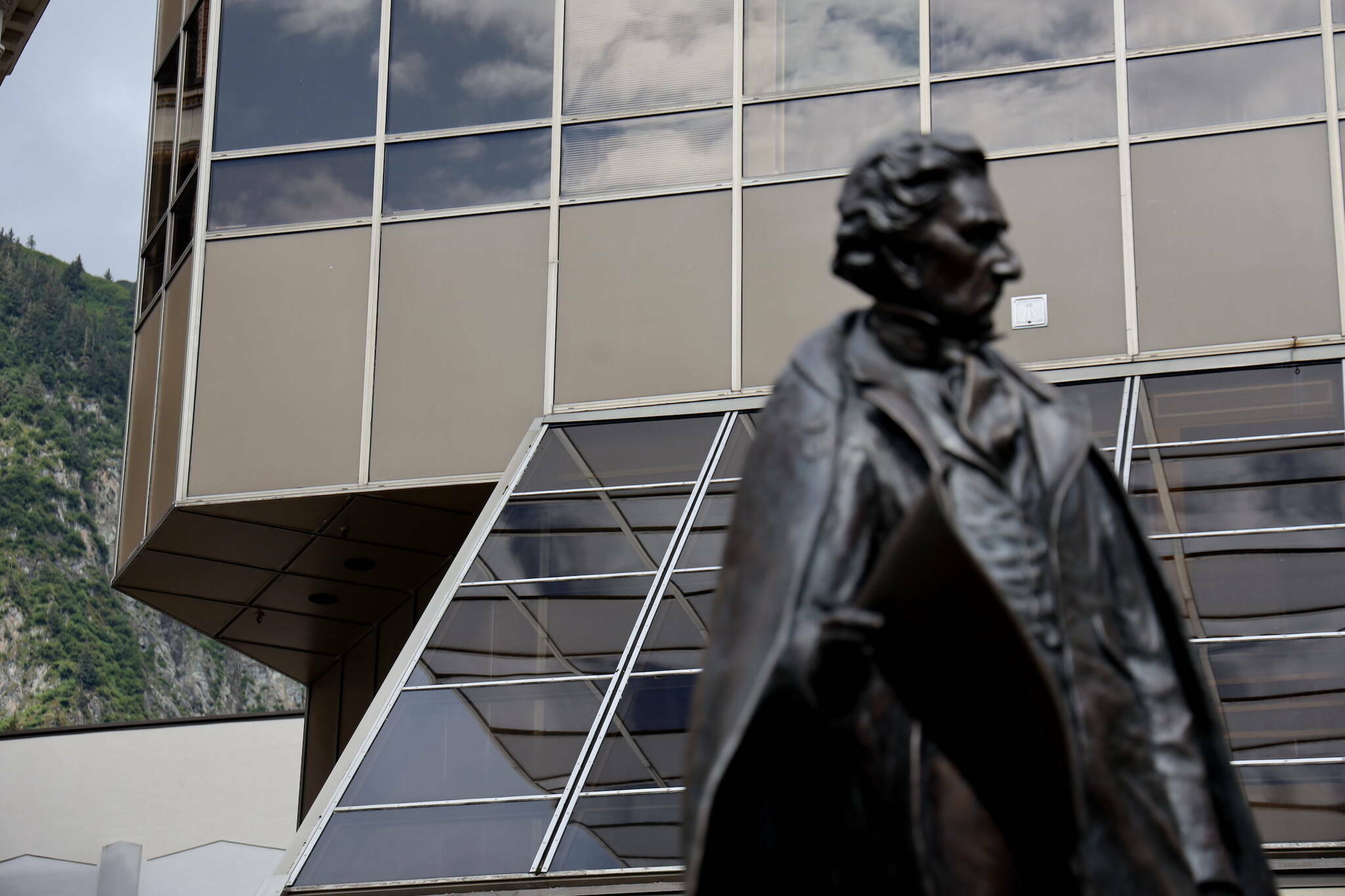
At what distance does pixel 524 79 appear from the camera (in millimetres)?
18312

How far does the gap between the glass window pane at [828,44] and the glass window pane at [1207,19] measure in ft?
5.75

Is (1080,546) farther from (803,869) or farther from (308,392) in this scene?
(308,392)

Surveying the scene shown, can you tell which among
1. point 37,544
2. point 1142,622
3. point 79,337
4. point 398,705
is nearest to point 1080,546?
point 1142,622

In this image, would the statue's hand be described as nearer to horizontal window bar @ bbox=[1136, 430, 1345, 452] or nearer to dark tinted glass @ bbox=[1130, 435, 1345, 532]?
dark tinted glass @ bbox=[1130, 435, 1345, 532]

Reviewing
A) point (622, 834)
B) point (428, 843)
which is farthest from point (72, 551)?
point (622, 834)

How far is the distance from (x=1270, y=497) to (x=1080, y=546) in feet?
38.5

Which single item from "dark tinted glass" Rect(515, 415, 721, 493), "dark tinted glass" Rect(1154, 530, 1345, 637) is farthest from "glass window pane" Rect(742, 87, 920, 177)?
"dark tinted glass" Rect(1154, 530, 1345, 637)

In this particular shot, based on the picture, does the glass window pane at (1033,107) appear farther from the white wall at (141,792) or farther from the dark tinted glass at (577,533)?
the white wall at (141,792)

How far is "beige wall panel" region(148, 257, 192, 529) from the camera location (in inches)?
727

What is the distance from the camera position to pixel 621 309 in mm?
17281

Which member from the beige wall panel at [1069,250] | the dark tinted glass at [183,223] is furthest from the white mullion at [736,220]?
the dark tinted glass at [183,223]

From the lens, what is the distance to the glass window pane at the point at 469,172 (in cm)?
1789

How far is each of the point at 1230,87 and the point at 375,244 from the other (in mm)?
6971

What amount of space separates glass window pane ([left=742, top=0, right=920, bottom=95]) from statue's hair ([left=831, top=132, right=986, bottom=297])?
13.8 m
